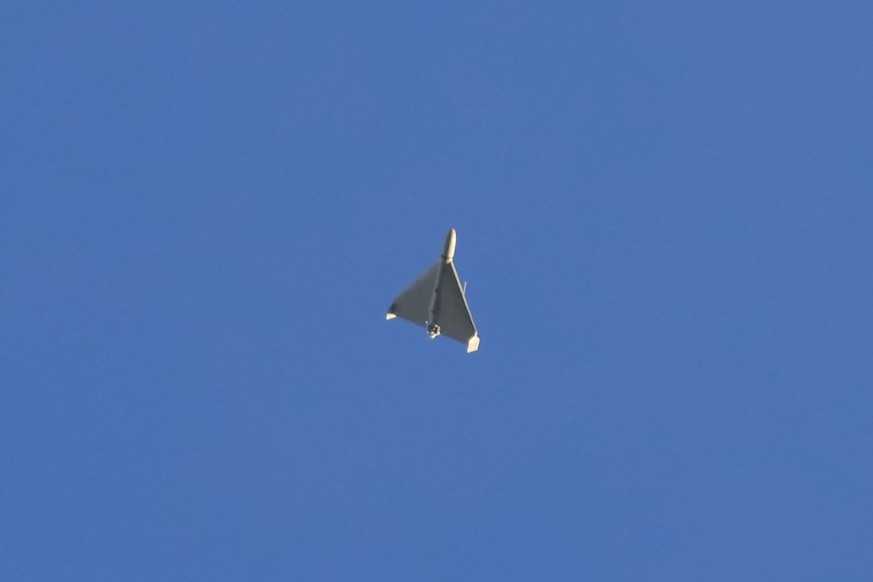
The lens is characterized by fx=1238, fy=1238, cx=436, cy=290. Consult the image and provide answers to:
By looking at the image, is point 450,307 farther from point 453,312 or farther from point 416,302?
point 416,302

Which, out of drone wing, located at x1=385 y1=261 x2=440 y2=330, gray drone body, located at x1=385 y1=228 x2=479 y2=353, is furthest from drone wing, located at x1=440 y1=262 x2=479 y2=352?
drone wing, located at x1=385 y1=261 x2=440 y2=330

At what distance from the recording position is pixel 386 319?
9075 cm

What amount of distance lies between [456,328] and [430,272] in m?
4.74

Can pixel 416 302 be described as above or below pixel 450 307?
above

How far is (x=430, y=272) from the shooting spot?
293 feet

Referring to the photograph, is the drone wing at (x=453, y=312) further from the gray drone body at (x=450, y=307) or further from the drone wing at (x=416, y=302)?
the drone wing at (x=416, y=302)

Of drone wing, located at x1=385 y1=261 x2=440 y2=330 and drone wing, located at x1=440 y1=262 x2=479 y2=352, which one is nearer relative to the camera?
drone wing, located at x1=440 y1=262 x2=479 y2=352

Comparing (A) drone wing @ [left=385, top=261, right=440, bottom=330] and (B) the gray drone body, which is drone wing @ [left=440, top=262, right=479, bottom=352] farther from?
(A) drone wing @ [left=385, top=261, right=440, bottom=330]

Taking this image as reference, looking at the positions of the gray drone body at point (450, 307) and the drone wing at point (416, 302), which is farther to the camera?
the drone wing at point (416, 302)

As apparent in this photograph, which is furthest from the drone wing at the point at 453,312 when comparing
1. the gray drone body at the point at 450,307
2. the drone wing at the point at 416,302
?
the drone wing at the point at 416,302

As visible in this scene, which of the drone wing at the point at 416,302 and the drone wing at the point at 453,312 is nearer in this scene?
the drone wing at the point at 453,312

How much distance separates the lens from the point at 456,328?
8769cm

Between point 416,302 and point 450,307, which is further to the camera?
point 416,302

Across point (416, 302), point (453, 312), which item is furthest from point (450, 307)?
point (416, 302)
